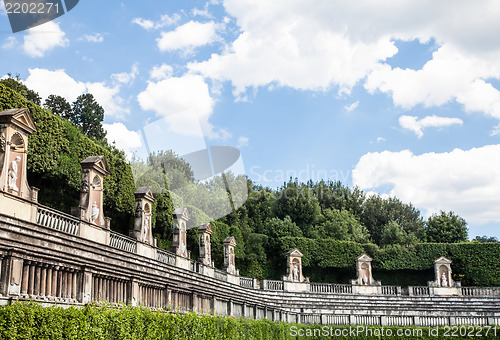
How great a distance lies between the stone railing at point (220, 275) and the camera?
27.6m

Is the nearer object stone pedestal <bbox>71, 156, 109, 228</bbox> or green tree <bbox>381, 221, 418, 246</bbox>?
stone pedestal <bbox>71, 156, 109, 228</bbox>

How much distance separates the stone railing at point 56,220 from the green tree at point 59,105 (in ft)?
114

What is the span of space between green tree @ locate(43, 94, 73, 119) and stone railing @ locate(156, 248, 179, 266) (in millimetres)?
29508

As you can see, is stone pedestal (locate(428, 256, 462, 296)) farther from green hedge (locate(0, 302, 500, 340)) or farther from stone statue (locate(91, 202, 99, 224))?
stone statue (locate(91, 202, 99, 224))

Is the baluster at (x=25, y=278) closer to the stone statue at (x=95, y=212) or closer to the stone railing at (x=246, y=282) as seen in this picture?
the stone statue at (x=95, y=212)

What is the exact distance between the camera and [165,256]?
21141 mm

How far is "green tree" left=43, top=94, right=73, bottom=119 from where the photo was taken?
1823 inches

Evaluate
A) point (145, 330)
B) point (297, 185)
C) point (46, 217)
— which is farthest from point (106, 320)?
point (297, 185)

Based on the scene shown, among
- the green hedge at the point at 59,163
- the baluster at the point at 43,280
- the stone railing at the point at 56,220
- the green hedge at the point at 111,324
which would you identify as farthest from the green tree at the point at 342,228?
the baluster at the point at 43,280

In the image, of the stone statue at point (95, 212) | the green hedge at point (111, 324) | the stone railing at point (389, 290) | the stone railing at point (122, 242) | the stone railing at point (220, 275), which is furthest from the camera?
the stone railing at point (389, 290)

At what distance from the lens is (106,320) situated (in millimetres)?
8586

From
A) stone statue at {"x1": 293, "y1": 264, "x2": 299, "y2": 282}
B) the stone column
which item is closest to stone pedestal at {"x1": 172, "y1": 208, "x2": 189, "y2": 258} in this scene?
the stone column

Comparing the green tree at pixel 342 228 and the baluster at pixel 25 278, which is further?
the green tree at pixel 342 228

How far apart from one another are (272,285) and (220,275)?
8191 mm
